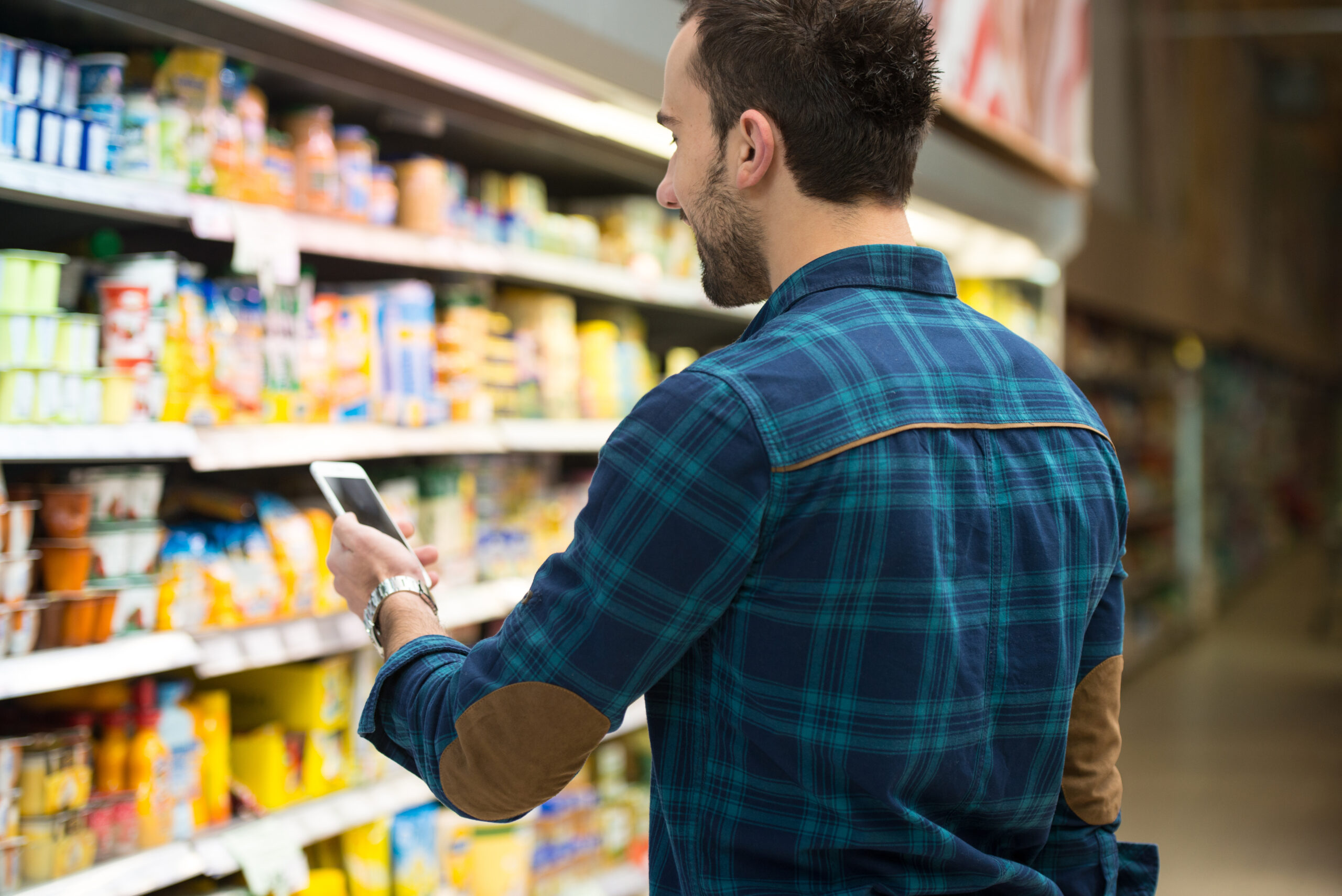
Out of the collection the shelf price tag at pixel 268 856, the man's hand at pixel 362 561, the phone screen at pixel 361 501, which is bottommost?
the shelf price tag at pixel 268 856

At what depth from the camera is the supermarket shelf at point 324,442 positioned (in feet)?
6.66

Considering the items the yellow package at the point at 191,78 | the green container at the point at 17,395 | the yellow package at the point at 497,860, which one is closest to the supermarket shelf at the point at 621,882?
the yellow package at the point at 497,860

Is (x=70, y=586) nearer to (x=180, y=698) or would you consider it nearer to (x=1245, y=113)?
(x=180, y=698)

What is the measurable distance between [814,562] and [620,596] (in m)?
0.17

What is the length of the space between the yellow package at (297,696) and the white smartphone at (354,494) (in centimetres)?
84

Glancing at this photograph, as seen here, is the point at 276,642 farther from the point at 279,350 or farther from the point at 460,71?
the point at 460,71

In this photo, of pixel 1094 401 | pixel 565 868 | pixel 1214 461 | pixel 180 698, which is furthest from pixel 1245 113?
pixel 180 698

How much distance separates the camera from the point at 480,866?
273 cm

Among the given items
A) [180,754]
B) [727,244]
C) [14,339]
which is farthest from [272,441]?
[727,244]

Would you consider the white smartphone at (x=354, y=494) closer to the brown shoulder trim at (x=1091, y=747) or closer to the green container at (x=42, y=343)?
the green container at (x=42, y=343)

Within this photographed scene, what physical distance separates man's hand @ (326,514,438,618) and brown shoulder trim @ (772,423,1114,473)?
0.53m

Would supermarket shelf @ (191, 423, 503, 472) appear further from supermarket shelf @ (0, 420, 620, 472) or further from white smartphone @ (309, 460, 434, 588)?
white smartphone @ (309, 460, 434, 588)

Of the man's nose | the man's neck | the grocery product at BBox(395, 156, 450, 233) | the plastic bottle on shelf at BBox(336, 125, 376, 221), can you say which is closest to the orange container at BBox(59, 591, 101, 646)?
the plastic bottle on shelf at BBox(336, 125, 376, 221)

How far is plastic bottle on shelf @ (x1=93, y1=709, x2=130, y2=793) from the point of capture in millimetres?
1975
